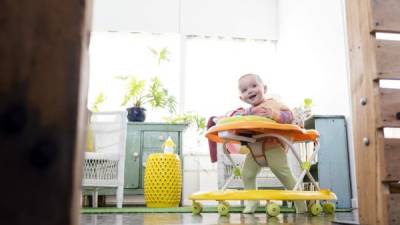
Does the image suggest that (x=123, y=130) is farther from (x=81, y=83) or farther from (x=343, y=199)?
(x=81, y=83)

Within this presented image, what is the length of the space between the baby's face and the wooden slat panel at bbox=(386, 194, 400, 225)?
130cm

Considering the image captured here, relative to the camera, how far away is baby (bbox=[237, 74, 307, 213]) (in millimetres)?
2324

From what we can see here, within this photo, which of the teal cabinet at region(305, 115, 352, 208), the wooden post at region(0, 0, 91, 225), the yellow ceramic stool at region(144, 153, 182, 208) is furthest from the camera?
the yellow ceramic stool at region(144, 153, 182, 208)

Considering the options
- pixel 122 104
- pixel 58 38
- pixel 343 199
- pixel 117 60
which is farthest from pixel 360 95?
pixel 117 60

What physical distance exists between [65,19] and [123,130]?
123 inches

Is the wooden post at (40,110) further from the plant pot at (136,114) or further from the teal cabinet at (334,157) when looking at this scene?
the plant pot at (136,114)

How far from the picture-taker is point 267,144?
239 centimetres

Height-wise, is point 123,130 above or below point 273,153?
above

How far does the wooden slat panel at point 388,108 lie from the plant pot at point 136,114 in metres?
3.18

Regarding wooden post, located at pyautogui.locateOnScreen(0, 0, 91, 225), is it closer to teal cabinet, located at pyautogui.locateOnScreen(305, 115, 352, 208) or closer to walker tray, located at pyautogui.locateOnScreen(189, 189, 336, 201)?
walker tray, located at pyautogui.locateOnScreen(189, 189, 336, 201)

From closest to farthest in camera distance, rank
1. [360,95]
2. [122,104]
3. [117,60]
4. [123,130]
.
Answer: [360,95] → [123,130] → [122,104] → [117,60]

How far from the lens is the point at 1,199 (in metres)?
0.35

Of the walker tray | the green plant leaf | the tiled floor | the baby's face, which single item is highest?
the green plant leaf

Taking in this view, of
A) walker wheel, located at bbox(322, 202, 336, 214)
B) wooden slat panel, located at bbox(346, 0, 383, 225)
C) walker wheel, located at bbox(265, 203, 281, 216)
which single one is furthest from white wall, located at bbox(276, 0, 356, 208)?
wooden slat panel, located at bbox(346, 0, 383, 225)
